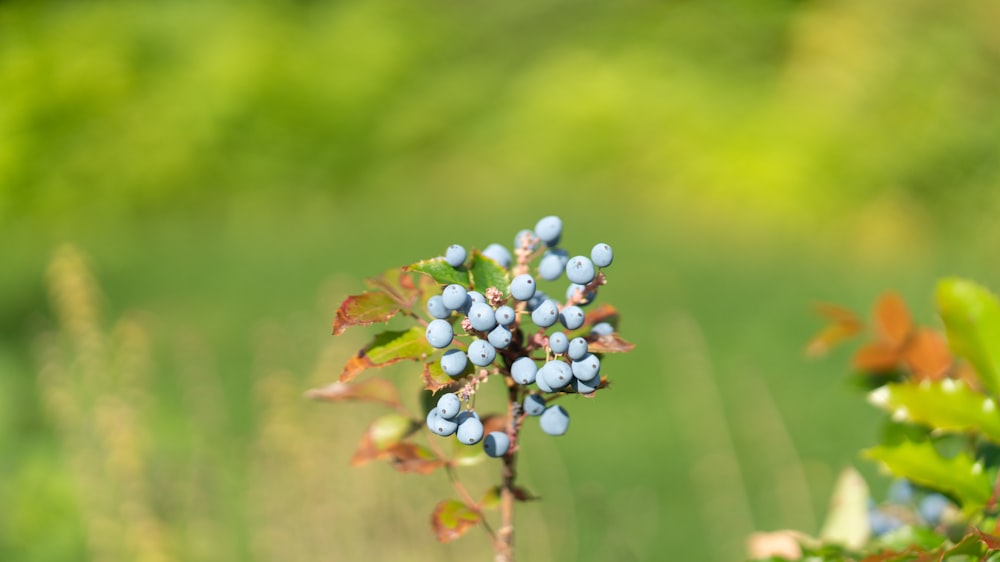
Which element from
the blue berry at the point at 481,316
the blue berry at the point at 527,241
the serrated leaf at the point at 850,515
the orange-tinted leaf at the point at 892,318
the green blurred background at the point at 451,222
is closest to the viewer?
the blue berry at the point at 481,316

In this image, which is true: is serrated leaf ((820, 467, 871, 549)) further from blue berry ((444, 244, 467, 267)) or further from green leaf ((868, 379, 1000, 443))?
blue berry ((444, 244, 467, 267))

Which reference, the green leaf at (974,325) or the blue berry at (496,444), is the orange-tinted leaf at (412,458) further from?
the green leaf at (974,325)

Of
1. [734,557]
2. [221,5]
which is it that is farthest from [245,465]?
[221,5]

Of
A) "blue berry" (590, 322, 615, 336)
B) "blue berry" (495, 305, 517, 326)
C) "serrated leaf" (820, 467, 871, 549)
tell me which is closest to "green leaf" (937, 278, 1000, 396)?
"serrated leaf" (820, 467, 871, 549)

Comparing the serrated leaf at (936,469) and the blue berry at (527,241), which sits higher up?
the blue berry at (527,241)

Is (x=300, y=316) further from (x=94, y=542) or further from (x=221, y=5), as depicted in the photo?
(x=221, y=5)

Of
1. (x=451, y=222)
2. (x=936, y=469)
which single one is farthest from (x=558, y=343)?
(x=451, y=222)

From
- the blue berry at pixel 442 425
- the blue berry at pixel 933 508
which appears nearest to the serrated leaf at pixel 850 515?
the blue berry at pixel 933 508
